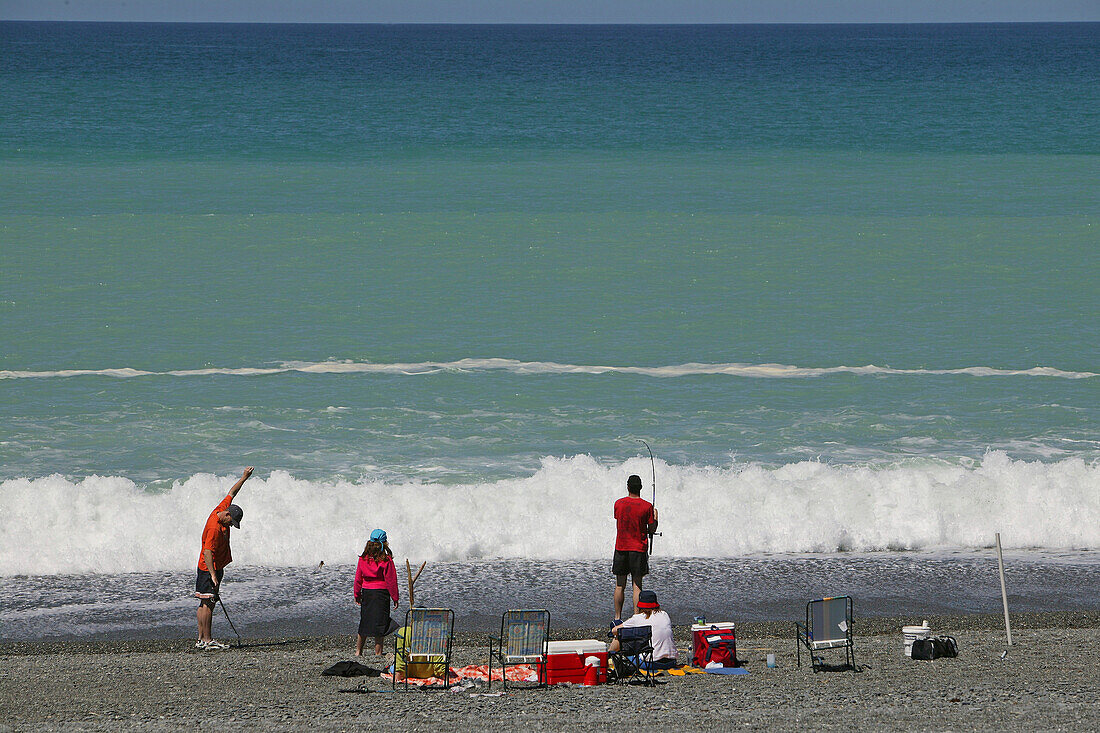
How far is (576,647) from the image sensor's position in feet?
30.6

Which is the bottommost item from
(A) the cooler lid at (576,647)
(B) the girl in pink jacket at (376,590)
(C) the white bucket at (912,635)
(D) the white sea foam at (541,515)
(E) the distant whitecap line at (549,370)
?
(A) the cooler lid at (576,647)

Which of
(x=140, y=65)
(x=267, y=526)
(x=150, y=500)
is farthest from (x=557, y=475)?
(x=140, y=65)

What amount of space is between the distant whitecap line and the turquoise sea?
94mm

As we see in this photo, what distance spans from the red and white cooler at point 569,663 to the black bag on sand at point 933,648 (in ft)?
8.70

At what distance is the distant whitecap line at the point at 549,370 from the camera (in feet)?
69.6

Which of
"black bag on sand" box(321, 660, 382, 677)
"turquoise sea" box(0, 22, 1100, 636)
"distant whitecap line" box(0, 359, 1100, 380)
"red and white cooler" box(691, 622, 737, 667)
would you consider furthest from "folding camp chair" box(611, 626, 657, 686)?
"distant whitecap line" box(0, 359, 1100, 380)

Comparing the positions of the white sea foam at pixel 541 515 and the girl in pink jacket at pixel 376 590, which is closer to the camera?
the girl in pink jacket at pixel 376 590

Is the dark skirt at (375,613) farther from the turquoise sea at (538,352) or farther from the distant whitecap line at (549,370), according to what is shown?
the distant whitecap line at (549,370)

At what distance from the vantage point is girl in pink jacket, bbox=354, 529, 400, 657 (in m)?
10.1

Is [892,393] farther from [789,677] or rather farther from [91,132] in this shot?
[91,132]

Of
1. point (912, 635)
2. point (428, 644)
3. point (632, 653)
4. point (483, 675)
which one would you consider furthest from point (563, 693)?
point (912, 635)

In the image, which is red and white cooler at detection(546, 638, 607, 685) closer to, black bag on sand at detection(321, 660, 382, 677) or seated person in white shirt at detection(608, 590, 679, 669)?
seated person in white shirt at detection(608, 590, 679, 669)

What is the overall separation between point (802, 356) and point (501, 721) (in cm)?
1549

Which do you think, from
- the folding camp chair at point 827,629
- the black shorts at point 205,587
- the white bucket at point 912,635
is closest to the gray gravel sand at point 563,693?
the white bucket at point 912,635
